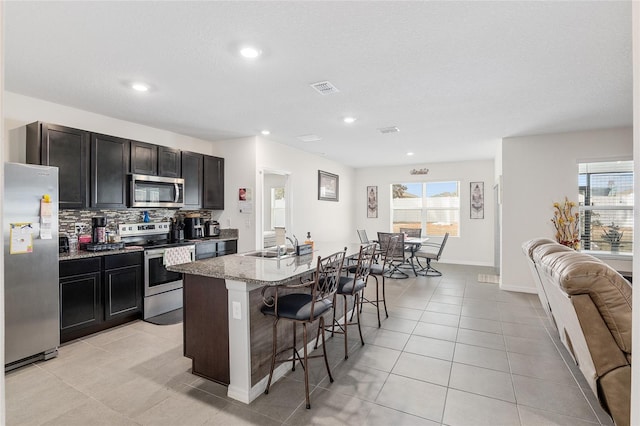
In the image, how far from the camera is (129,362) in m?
2.75

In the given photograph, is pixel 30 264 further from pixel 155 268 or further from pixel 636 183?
pixel 636 183

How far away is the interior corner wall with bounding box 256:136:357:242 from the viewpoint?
5387 millimetres

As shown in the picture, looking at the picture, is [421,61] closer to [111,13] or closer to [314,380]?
[111,13]

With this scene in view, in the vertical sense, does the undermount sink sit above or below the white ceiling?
below

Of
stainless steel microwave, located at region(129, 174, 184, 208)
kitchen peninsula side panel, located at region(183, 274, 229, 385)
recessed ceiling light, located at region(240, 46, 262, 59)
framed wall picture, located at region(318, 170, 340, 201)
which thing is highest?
recessed ceiling light, located at region(240, 46, 262, 59)

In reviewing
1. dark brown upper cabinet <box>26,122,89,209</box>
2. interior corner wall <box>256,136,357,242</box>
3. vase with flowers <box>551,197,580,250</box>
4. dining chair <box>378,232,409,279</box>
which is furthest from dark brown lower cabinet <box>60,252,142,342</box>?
vase with flowers <box>551,197,580,250</box>

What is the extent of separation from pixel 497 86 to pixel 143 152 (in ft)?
13.6

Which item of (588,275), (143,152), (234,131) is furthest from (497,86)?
(143,152)

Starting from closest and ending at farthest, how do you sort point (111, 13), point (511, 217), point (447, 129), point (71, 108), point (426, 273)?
point (111, 13) → point (71, 108) → point (447, 129) → point (511, 217) → point (426, 273)

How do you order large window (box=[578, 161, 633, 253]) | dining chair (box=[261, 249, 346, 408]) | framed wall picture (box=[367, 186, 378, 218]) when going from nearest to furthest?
dining chair (box=[261, 249, 346, 408]), large window (box=[578, 161, 633, 253]), framed wall picture (box=[367, 186, 378, 218])

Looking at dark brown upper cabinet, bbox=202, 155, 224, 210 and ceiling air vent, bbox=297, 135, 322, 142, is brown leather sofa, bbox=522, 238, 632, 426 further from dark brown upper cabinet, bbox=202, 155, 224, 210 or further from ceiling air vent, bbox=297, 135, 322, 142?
dark brown upper cabinet, bbox=202, 155, 224, 210

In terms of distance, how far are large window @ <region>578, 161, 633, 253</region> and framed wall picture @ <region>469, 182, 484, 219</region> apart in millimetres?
2492

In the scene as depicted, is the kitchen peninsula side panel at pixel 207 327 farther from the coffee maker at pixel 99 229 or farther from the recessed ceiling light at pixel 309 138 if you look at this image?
the recessed ceiling light at pixel 309 138

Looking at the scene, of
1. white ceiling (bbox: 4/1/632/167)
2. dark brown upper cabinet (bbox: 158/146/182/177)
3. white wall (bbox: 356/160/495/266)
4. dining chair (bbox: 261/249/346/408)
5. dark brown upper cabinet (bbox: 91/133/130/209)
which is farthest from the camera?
white wall (bbox: 356/160/495/266)
